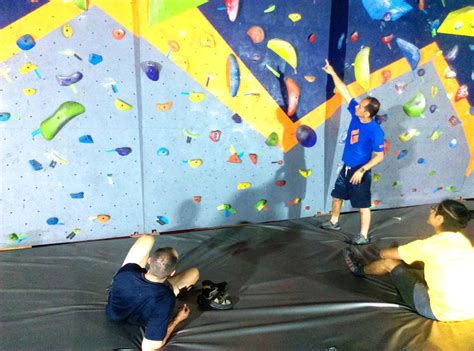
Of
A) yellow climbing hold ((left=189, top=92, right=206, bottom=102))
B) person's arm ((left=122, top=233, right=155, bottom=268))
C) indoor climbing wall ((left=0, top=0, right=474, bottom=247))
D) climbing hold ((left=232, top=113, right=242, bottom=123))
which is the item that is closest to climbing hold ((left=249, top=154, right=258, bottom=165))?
indoor climbing wall ((left=0, top=0, right=474, bottom=247))

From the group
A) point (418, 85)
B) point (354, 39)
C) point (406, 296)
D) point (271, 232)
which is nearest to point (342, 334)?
point (406, 296)

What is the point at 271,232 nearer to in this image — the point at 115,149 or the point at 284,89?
the point at 284,89

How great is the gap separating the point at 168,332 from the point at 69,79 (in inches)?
76.9

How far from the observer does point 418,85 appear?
13.3ft

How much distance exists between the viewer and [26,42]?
8.63 feet

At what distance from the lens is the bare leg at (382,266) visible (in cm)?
247

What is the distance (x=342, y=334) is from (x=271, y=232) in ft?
4.86

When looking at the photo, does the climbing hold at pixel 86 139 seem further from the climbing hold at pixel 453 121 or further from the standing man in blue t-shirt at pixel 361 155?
the climbing hold at pixel 453 121

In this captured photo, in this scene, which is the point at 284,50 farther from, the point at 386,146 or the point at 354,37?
the point at 386,146

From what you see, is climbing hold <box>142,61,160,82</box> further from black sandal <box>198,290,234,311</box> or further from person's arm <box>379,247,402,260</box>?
person's arm <box>379,247,402,260</box>

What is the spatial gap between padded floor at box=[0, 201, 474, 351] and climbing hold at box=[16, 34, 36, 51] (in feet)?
4.90

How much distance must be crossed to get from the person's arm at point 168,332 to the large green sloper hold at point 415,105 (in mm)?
3227

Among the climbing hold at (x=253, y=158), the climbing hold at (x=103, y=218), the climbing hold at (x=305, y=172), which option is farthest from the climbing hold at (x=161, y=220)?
the climbing hold at (x=305, y=172)

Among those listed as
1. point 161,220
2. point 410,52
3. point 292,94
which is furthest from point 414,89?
point 161,220
